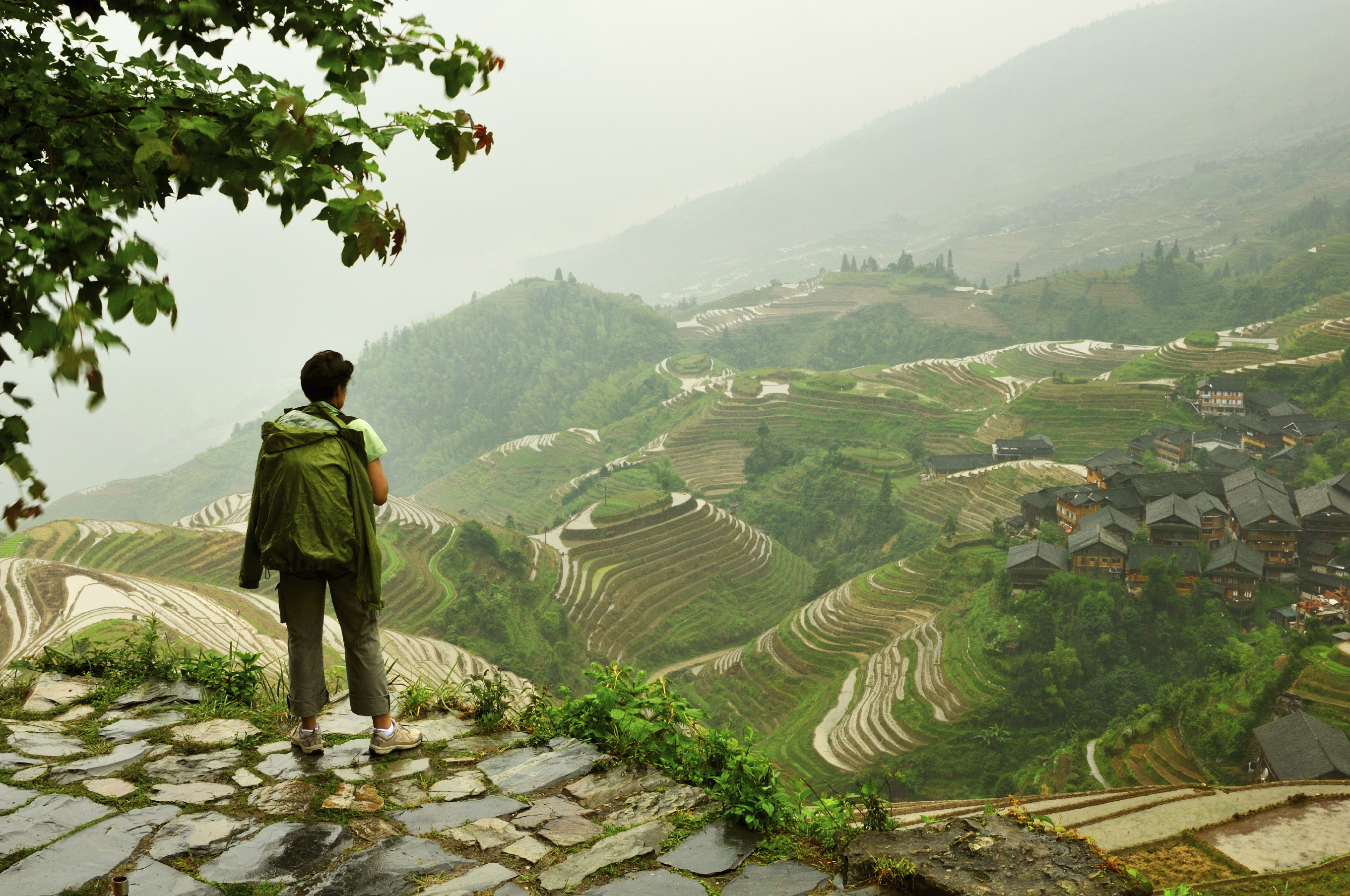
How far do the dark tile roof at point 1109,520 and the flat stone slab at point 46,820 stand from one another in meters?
26.9

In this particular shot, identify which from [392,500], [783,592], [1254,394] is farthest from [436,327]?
[1254,394]

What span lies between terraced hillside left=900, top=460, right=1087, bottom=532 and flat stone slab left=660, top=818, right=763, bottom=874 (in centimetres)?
3257

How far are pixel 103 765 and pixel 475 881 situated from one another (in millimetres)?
1533

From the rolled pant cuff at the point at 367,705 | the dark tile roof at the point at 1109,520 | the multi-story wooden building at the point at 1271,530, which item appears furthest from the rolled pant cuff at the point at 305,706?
the multi-story wooden building at the point at 1271,530

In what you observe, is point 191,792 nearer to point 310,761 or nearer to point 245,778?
point 245,778

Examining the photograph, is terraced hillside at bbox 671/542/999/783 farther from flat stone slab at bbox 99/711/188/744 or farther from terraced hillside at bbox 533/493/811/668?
flat stone slab at bbox 99/711/188/744

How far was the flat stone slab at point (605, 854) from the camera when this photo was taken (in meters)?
1.95

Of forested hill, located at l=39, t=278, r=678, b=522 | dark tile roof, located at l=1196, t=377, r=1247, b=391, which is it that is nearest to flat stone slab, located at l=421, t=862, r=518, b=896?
dark tile roof, located at l=1196, t=377, r=1247, b=391

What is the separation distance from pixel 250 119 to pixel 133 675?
303cm

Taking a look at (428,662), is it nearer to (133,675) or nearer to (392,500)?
(133,675)

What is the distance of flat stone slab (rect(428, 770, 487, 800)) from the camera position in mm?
2404

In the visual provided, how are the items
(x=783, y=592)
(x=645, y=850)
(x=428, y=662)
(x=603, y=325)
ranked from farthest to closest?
1. (x=603, y=325)
2. (x=783, y=592)
3. (x=428, y=662)
4. (x=645, y=850)

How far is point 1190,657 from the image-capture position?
20.9m

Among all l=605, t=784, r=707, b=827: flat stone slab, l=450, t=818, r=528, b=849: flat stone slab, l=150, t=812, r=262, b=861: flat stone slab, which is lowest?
l=605, t=784, r=707, b=827: flat stone slab
